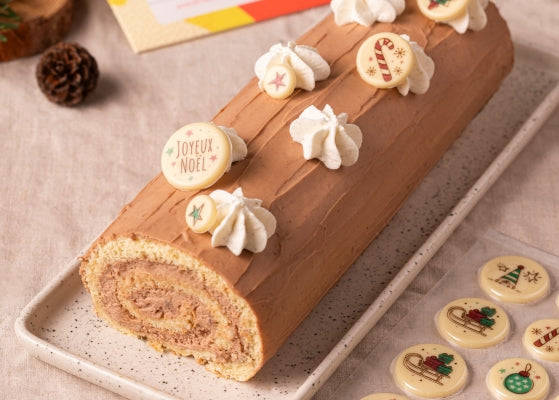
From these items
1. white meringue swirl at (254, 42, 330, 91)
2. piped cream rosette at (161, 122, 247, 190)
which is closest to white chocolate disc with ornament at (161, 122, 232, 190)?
piped cream rosette at (161, 122, 247, 190)

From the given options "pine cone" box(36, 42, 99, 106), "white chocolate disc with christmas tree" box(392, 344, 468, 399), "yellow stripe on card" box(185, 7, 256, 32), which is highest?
"pine cone" box(36, 42, 99, 106)

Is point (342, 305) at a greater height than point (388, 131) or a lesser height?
lesser

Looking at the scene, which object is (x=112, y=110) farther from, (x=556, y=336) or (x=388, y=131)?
(x=556, y=336)

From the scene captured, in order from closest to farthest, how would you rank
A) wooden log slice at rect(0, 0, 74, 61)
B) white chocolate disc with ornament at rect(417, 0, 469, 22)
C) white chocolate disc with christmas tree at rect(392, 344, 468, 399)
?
1. white chocolate disc with christmas tree at rect(392, 344, 468, 399)
2. white chocolate disc with ornament at rect(417, 0, 469, 22)
3. wooden log slice at rect(0, 0, 74, 61)

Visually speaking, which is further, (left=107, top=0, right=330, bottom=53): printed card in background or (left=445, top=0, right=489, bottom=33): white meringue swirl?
(left=107, top=0, right=330, bottom=53): printed card in background

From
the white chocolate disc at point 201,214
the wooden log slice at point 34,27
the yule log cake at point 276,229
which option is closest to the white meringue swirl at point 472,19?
the yule log cake at point 276,229

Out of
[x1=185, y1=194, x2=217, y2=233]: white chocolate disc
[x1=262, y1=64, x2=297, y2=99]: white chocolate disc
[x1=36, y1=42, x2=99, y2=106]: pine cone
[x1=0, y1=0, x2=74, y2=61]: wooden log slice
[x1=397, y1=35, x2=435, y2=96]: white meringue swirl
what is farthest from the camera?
[x1=0, y1=0, x2=74, y2=61]: wooden log slice

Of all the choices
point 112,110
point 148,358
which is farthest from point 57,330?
point 112,110

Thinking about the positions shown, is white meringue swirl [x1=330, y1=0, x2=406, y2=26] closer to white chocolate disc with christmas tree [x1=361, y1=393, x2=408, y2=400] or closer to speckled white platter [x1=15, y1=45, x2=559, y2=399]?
speckled white platter [x1=15, y1=45, x2=559, y2=399]
